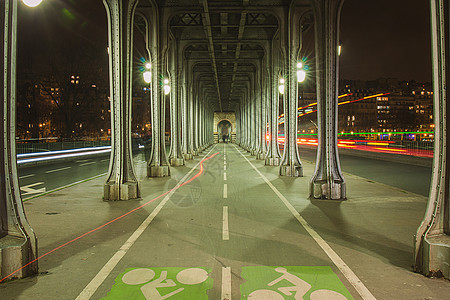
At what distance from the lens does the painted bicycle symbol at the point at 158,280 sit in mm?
4426

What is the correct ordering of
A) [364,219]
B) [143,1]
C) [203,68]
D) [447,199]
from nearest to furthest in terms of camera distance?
[447,199] → [364,219] → [143,1] → [203,68]

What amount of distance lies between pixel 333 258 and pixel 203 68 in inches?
1434

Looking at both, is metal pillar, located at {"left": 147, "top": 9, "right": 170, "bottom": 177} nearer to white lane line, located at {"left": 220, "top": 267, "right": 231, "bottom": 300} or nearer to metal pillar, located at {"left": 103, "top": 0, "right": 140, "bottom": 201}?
metal pillar, located at {"left": 103, "top": 0, "right": 140, "bottom": 201}

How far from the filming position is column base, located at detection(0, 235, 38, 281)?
15.7 feet

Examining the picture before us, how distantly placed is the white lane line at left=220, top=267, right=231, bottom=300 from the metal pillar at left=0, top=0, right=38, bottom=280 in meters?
2.74

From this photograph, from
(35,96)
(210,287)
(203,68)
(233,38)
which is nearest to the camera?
(210,287)

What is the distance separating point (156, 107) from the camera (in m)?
17.8

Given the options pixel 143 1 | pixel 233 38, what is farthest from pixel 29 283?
pixel 233 38

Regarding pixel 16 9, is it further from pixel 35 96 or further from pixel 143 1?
pixel 35 96

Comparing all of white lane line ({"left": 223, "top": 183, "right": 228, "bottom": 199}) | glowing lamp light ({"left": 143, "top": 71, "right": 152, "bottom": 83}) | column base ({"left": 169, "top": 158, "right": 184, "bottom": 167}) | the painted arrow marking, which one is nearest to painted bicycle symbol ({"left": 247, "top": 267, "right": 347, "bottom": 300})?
white lane line ({"left": 223, "top": 183, "right": 228, "bottom": 199})

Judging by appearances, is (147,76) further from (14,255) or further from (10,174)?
(14,255)

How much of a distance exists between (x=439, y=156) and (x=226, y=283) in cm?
354

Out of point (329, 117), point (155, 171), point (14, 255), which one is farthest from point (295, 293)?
point (155, 171)

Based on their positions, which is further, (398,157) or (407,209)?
(398,157)
